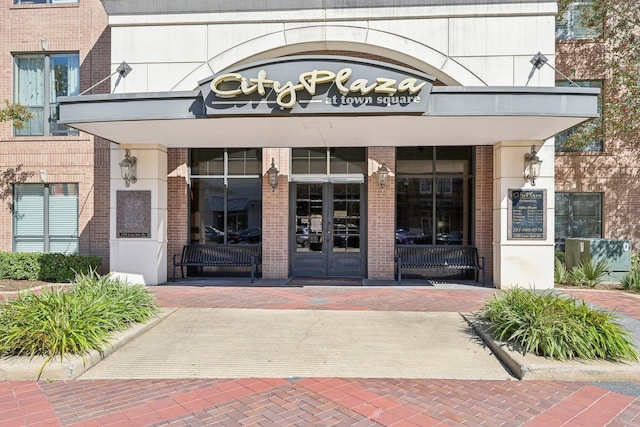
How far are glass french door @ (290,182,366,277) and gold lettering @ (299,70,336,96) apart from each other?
15.1ft

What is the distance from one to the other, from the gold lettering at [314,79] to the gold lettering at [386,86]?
854mm

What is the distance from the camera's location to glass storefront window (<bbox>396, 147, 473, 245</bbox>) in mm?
12172

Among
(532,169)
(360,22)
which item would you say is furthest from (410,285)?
(360,22)

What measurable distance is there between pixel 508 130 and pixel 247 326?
22.2ft

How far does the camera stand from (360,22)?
10.6 meters

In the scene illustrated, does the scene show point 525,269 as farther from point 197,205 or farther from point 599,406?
point 197,205

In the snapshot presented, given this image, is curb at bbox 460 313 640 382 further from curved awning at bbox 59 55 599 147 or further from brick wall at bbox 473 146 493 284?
brick wall at bbox 473 146 493 284

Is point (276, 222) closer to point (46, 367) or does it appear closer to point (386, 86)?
point (386, 86)

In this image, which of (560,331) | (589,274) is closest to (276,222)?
(560,331)

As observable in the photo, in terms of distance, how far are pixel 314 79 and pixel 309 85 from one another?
5.6 inches

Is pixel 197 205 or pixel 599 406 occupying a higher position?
pixel 197 205

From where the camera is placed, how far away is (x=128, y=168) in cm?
1084

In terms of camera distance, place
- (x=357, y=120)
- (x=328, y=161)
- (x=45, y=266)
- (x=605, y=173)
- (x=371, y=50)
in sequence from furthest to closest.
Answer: (x=605, y=173) < (x=328, y=161) < (x=45, y=266) < (x=371, y=50) < (x=357, y=120)

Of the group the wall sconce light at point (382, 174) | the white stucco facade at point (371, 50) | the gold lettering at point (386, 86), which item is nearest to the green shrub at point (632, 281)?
the white stucco facade at point (371, 50)
